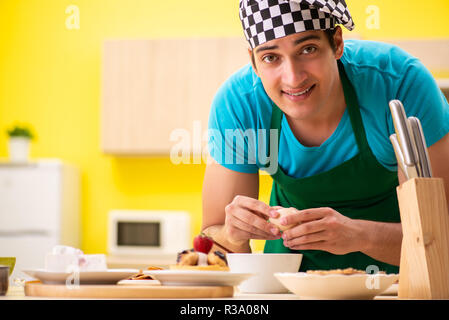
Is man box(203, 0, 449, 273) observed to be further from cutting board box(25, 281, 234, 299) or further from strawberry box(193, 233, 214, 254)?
cutting board box(25, 281, 234, 299)

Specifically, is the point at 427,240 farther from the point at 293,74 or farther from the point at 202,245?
the point at 293,74

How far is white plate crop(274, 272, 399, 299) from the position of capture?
765mm

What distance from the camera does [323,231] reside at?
1.20 m

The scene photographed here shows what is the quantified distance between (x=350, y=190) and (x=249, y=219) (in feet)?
1.40

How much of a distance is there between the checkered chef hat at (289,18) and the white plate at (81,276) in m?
0.68

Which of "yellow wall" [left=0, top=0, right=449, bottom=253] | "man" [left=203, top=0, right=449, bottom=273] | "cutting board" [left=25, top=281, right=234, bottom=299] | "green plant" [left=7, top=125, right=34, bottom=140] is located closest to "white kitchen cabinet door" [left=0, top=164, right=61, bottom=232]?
"green plant" [left=7, top=125, right=34, bottom=140]

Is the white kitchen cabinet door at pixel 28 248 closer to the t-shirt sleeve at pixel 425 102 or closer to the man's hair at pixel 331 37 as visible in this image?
the man's hair at pixel 331 37

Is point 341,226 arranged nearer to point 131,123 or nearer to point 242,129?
point 242,129

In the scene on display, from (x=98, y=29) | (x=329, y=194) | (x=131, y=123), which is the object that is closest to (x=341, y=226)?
(x=329, y=194)

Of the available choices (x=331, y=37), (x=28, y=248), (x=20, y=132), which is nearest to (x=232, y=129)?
(x=331, y=37)

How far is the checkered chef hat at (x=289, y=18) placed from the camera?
1.29 m

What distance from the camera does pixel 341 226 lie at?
1.21 metres

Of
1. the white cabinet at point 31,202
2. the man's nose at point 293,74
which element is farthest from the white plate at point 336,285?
the white cabinet at point 31,202
